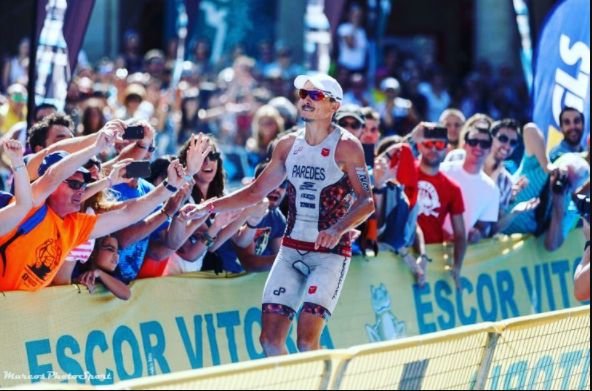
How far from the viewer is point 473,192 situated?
35.7 ft

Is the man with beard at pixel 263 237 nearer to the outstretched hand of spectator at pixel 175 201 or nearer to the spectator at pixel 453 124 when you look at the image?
the outstretched hand of spectator at pixel 175 201

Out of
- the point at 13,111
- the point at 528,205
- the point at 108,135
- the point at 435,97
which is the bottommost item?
the point at 435,97

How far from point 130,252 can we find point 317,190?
1282 mm

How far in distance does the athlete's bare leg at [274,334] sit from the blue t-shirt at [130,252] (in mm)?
1006

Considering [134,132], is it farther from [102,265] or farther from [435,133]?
[435,133]

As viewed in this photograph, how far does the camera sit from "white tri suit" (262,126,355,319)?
26.1 ft

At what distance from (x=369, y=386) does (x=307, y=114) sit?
2.63 meters

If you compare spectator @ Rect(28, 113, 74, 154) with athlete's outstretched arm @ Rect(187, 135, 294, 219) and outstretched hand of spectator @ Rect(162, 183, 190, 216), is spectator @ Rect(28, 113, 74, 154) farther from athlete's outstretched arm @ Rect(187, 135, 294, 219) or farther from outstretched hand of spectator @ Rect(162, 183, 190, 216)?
athlete's outstretched arm @ Rect(187, 135, 294, 219)

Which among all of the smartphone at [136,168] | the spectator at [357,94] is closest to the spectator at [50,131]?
→ the smartphone at [136,168]

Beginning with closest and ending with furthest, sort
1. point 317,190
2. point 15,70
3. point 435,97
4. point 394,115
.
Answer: point 317,190, point 394,115, point 15,70, point 435,97

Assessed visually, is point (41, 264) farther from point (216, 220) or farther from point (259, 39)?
point (259, 39)

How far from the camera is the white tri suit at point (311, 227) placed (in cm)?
794

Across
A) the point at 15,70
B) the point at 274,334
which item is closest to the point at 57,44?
the point at 274,334

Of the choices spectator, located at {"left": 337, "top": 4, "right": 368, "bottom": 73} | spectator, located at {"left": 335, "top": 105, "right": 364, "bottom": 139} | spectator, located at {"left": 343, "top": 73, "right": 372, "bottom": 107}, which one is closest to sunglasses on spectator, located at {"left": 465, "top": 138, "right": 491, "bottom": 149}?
spectator, located at {"left": 335, "top": 105, "right": 364, "bottom": 139}
